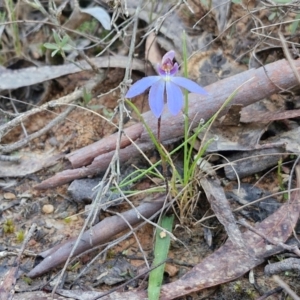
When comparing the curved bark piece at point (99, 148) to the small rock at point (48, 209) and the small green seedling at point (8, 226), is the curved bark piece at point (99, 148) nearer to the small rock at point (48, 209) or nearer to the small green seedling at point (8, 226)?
the small rock at point (48, 209)

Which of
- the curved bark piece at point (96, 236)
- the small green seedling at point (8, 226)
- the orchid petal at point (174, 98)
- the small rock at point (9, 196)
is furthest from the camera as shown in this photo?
the small rock at point (9, 196)

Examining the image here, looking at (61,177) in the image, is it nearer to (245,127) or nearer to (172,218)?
(172,218)

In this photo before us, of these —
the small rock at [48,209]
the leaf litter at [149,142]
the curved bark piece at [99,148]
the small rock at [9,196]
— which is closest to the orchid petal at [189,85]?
the leaf litter at [149,142]

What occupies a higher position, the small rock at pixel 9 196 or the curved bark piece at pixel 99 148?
the curved bark piece at pixel 99 148

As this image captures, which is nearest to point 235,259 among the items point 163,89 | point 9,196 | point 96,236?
point 96,236

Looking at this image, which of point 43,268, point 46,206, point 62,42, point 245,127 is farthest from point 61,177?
point 245,127

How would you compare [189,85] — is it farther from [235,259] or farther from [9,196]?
[9,196]

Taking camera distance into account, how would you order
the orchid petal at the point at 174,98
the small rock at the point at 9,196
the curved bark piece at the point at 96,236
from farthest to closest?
the small rock at the point at 9,196
the curved bark piece at the point at 96,236
the orchid petal at the point at 174,98

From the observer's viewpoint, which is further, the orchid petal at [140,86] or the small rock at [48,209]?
the small rock at [48,209]
